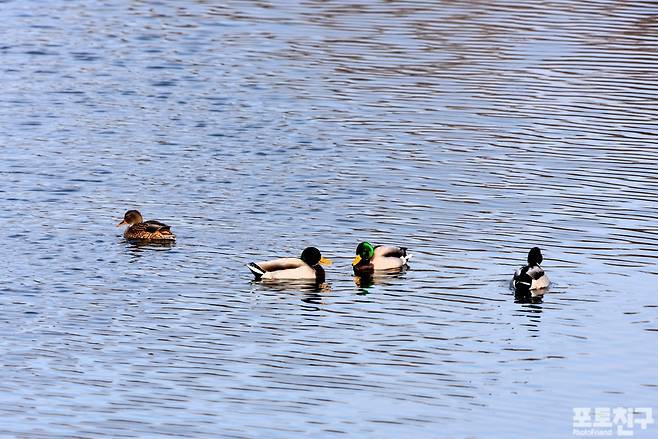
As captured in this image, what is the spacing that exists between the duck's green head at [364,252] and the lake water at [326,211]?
37 cm

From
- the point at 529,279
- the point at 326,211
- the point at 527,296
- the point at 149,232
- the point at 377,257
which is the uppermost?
the point at 326,211

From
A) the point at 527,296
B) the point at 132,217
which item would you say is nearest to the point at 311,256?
the point at 527,296

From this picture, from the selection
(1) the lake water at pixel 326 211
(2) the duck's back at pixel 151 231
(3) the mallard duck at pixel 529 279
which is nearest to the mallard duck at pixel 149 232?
(2) the duck's back at pixel 151 231

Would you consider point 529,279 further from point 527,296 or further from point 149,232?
point 149,232

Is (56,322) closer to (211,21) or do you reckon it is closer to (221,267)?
(221,267)

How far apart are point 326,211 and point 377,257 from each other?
3.90 m

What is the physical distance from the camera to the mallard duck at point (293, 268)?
1036 inches

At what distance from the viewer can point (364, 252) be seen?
27.2 metres

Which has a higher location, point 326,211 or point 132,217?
point 326,211

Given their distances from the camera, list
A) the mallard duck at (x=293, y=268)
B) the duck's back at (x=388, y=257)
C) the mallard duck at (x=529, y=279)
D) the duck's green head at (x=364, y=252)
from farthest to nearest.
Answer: the duck's green head at (x=364, y=252)
the duck's back at (x=388, y=257)
the mallard duck at (x=293, y=268)
the mallard duck at (x=529, y=279)

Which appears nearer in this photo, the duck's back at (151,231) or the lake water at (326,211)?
the lake water at (326,211)

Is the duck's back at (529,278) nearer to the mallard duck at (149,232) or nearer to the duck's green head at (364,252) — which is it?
the duck's green head at (364,252)

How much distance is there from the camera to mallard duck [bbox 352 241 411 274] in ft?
87.6

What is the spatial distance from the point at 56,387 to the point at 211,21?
2968 centimetres
